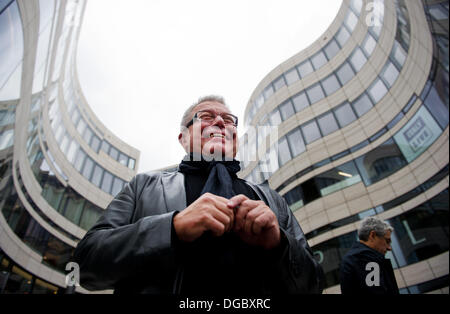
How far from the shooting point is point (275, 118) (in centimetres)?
2056

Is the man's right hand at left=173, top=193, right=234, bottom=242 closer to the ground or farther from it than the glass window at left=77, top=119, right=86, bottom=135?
closer to the ground

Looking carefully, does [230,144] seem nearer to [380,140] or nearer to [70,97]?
[380,140]

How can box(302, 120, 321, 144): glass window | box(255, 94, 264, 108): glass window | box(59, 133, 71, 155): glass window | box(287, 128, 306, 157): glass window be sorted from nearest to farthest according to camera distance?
box(302, 120, 321, 144): glass window, box(287, 128, 306, 157): glass window, box(59, 133, 71, 155): glass window, box(255, 94, 264, 108): glass window

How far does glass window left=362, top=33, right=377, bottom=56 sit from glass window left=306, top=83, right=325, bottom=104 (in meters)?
3.91

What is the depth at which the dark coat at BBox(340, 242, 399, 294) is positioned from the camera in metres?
2.67

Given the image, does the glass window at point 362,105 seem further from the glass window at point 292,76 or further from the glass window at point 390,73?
the glass window at point 292,76

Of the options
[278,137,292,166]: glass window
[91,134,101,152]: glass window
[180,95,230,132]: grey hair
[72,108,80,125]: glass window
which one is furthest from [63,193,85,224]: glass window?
[180,95,230,132]: grey hair

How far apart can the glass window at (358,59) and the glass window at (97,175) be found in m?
22.8

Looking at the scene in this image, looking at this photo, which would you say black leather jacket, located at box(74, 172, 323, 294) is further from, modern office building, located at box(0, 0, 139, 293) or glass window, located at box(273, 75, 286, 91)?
glass window, located at box(273, 75, 286, 91)

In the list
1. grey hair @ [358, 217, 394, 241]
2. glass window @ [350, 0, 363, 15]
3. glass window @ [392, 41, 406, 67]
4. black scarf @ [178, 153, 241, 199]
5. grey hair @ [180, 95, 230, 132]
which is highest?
glass window @ [350, 0, 363, 15]

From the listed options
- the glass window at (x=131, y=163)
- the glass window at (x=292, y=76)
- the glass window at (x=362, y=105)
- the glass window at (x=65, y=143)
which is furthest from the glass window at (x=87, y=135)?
the glass window at (x=362, y=105)

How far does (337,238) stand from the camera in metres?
14.2

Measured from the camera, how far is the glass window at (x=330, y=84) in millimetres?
18281

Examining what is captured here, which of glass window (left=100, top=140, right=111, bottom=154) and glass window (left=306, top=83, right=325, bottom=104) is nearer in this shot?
glass window (left=306, top=83, right=325, bottom=104)
